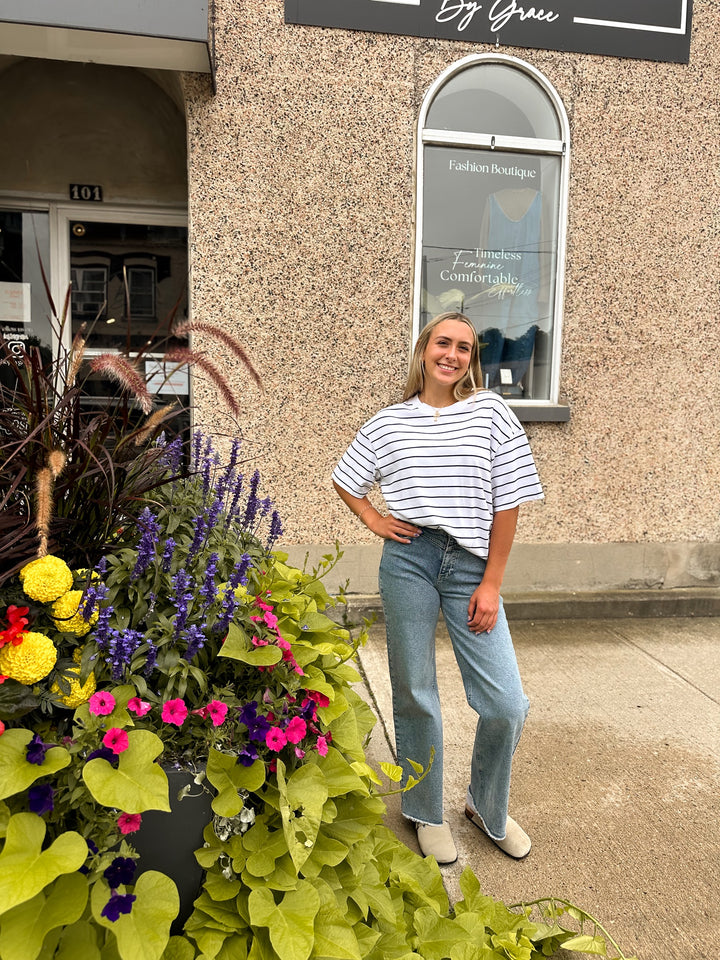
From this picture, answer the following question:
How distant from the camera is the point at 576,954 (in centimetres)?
198

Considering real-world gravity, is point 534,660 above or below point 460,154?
below

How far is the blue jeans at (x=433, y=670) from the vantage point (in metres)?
2.25

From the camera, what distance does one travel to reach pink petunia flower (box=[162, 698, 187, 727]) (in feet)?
4.50

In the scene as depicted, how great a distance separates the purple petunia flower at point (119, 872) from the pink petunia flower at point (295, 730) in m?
0.37

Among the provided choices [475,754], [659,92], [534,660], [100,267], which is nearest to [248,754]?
[475,754]

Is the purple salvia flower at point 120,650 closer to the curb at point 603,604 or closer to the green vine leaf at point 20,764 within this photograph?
the green vine leaf at point 20,764

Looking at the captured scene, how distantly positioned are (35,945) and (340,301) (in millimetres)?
3833

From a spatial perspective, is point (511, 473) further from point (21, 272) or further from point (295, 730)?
point (21, 272)

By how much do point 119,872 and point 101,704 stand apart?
28cm

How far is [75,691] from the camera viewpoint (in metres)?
1.40

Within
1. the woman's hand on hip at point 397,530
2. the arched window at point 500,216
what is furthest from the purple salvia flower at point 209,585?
the arched window at point 500,216

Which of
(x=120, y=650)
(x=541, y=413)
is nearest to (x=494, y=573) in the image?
(x=120, y=650)

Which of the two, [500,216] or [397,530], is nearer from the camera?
[397,530]

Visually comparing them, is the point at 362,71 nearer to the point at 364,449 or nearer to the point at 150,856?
the point at 364,449
